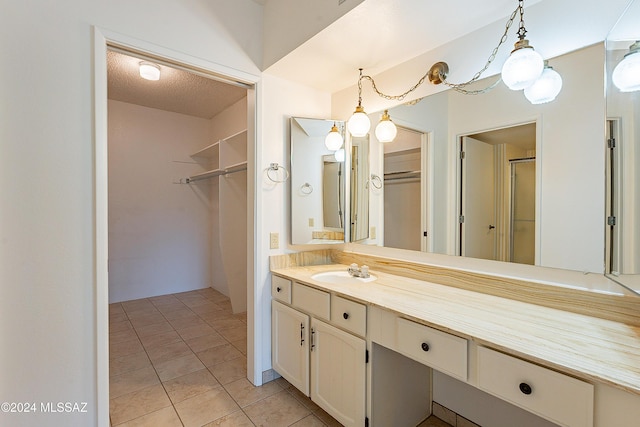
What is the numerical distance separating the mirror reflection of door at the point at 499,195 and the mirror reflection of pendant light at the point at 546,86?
121 millimetres

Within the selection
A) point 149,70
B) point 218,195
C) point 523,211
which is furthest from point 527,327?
point 218,195

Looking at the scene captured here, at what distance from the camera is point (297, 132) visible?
2211 mm

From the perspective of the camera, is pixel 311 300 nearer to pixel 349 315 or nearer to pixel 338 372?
pixel 349 315

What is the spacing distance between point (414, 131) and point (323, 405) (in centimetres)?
174

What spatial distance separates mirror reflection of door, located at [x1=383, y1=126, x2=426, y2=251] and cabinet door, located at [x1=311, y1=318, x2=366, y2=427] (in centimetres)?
73

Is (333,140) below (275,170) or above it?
above

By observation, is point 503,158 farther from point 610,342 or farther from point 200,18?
point 200,18

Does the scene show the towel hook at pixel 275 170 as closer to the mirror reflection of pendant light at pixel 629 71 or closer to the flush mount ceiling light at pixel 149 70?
the flush mount ceiling light at pixel 149 70

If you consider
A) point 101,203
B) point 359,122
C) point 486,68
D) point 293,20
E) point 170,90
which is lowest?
point 101,203

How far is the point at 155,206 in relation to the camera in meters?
4.03

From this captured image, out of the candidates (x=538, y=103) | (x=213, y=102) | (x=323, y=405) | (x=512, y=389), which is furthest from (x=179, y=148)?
(x=512, y=389)

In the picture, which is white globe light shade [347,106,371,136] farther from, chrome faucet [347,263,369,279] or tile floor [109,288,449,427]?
tile floor [109,288,449,427]

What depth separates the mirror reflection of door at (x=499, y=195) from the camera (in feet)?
4.44

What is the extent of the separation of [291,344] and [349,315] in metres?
0.62
